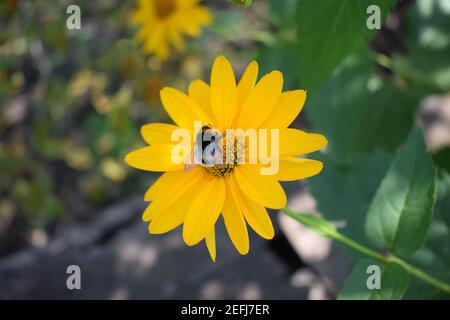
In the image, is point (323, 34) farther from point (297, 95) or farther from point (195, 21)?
point (195, 21)

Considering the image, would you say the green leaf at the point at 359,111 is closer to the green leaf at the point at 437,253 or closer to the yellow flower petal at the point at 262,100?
the green leaf at the point at 437,253

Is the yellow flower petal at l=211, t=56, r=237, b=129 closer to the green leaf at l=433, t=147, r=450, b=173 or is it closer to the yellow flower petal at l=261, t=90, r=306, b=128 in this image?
the yellow flower petal at l=261, t=90, r=306, b=128

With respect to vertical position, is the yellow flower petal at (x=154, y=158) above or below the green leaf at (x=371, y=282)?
above

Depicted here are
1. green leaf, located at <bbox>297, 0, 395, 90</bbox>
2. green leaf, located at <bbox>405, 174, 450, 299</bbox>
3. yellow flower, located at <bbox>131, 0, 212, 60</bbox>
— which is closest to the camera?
green leaf, located at <bbox>297, 0, 395, 90</bbox>

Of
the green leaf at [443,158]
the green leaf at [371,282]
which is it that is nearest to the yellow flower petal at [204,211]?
the green leaf at [371,282]

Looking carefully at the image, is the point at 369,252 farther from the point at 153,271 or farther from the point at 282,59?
the point at 153,271

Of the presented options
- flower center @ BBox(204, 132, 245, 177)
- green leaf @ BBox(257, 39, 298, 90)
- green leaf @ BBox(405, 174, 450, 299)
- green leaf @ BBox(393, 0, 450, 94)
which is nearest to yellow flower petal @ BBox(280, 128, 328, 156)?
flower center @ BBox(204, 132, 245, 177)

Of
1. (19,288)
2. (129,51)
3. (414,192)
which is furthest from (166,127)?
(129,51)
